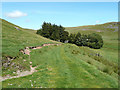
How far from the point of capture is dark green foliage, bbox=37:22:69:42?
289 ft

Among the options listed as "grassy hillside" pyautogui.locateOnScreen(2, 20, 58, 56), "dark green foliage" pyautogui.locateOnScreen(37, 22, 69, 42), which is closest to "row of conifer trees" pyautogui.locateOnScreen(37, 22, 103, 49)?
"dark green foliage" pyautogui.locateOnScreen(37, 22, 69, 42)

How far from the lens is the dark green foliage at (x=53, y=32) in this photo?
88.2 metres

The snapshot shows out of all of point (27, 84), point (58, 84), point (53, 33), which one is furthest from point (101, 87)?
point (53, 33)

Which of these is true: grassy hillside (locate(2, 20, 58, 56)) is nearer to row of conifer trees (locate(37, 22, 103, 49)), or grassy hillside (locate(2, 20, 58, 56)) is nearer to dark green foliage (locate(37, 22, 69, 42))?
dark green foliage (locate(37, 22, 69, 42))

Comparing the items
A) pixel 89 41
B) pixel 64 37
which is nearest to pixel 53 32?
pixel 64 37

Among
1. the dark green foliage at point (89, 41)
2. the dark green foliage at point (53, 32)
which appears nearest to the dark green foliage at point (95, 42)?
the dark green foliage at point (89, 41)

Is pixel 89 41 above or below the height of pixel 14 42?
below

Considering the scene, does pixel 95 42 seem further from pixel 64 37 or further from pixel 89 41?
pixel 64 37

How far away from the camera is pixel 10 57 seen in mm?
18281

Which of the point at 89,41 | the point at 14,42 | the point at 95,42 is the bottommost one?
the point at 95,42

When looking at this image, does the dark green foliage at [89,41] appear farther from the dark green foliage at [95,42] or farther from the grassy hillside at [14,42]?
the grassy hillside at [14,42]

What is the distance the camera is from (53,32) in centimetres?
8912

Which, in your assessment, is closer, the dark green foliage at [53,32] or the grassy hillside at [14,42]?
the grassy hillside at [14,42]

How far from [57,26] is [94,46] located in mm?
34059
